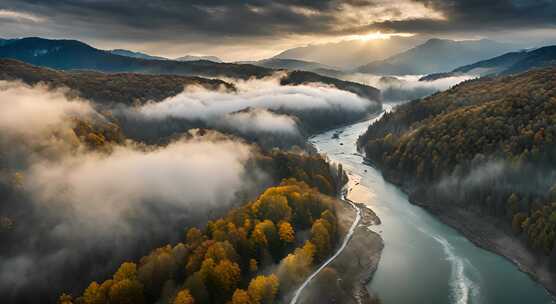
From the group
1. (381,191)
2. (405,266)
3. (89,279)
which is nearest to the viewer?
(89,279)

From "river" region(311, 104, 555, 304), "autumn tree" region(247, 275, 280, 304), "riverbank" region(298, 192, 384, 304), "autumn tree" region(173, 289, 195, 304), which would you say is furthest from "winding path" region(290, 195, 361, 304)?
"autumn tree" region(173, 289, 195, 304)

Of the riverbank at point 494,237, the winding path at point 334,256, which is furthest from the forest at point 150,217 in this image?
the riverbank at point 494,237

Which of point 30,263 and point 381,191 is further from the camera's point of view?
point 381,191

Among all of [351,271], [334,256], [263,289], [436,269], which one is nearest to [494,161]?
[436,269]

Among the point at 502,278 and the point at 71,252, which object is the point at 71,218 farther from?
the point at 502,278

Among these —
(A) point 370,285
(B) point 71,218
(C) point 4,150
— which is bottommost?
(A) point 370,285

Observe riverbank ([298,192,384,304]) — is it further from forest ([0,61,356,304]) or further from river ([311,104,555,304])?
forest ([0,61,356,304])

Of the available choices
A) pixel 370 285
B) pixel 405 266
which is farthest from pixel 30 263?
pixel 405 266

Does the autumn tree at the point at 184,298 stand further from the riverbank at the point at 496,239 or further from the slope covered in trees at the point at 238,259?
the riverbank at the point at 496,239
